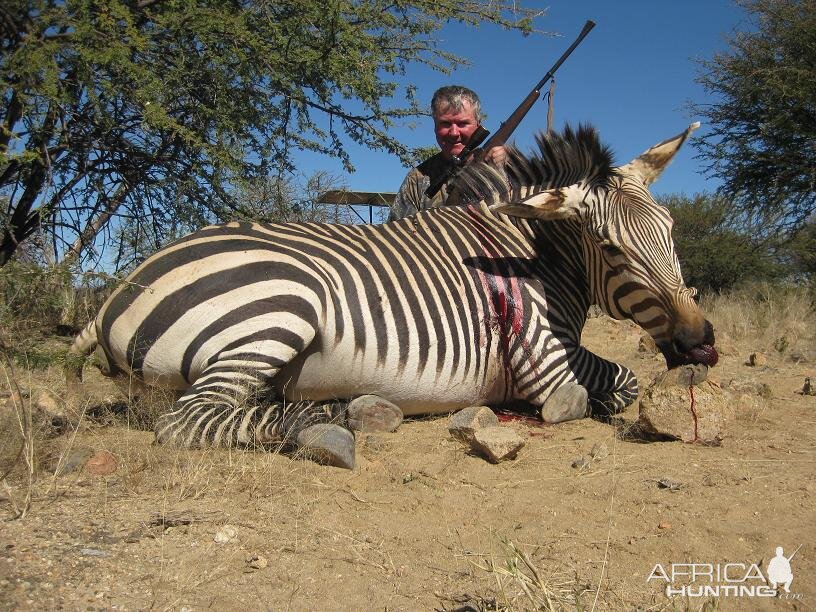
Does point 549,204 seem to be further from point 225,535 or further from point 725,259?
A: point 725,259

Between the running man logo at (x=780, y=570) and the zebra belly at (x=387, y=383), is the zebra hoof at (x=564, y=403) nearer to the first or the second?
the zebra belly at (x=387, y=383)

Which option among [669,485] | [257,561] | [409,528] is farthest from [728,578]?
[257,561]

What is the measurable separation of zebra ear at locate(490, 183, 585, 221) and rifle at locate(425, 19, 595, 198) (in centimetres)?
138

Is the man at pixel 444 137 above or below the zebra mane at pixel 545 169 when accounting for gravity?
above

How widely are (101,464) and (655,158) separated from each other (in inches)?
145

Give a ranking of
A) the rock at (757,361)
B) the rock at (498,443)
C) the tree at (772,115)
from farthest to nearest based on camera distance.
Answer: the tree at (772,115)
the rock at (757,361)
the rock at (498,443)

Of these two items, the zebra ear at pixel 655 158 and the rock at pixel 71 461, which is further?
the zebra ear at pixel 655 158

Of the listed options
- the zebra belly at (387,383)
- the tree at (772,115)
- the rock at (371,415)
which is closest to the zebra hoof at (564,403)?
the zebra belly at (387,383)

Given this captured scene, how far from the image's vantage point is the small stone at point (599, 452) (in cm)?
298

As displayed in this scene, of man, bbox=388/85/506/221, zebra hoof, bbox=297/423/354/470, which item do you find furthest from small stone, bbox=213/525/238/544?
man, bbox=388/85/506/221

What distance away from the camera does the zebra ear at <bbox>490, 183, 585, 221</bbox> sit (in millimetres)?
3852

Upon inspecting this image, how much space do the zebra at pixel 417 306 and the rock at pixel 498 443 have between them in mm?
603

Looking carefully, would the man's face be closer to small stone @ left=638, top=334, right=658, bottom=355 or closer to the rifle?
the rifle

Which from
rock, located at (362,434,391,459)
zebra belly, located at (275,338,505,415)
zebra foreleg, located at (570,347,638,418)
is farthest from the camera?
zebra foreleg, located at (570,347,638,418)
